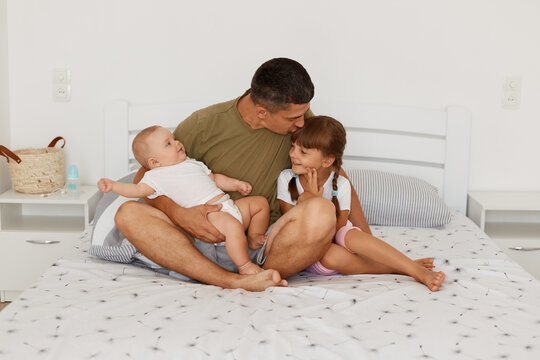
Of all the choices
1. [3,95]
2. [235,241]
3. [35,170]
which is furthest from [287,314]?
[3,95]

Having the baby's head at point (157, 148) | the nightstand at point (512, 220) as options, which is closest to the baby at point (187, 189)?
the baby's head at point (157, 148)

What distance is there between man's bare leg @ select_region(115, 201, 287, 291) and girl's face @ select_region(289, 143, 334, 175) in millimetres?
439

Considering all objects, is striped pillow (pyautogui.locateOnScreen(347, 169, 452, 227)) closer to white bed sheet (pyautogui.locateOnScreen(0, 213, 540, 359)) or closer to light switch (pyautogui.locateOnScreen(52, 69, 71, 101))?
white bed sheet (pyautogui.locateOnScreen(0, 213, 540, 359))

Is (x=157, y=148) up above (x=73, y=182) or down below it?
above

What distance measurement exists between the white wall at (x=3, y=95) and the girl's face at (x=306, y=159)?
5.02 ft

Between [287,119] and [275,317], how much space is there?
2.40 feet

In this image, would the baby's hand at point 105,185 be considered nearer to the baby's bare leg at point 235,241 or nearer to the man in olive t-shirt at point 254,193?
the man in olive t-shirt at point 254,193

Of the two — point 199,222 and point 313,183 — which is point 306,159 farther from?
point 199,222

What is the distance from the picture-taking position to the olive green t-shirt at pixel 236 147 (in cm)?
231

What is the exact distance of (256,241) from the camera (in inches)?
86.2

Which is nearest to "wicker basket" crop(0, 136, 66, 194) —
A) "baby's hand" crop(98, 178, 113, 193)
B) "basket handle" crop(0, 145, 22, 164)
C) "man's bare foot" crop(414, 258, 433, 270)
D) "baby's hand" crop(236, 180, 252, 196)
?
"basket handle" crop(0, 145, 22, 164)

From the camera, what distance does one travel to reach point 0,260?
288 centimetres

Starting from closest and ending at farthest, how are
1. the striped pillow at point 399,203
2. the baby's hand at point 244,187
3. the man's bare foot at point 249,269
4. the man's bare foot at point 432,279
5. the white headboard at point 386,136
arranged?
the man's bare foot at point 432,279
the man's bare foot at point 249,269
the baby's hand at point 244,187
the striped pillow at point 399,203
the white headboard at point 386,136

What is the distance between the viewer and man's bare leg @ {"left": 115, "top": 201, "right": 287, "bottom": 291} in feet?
6.67
